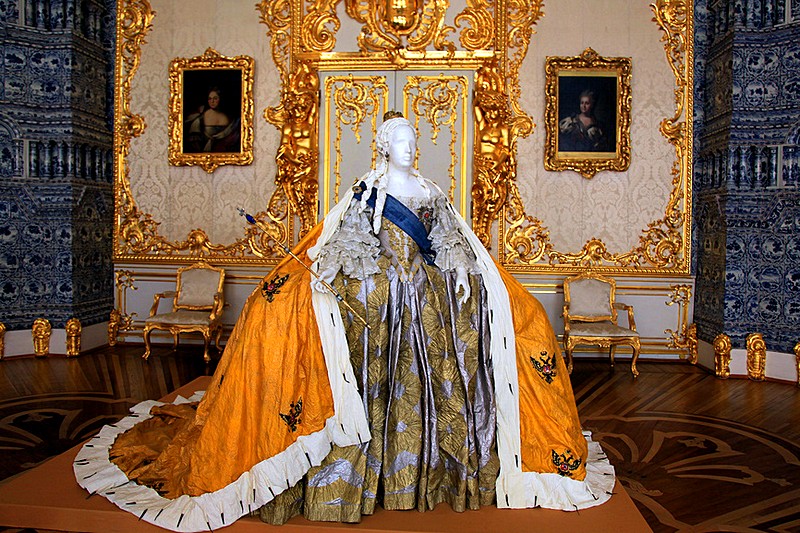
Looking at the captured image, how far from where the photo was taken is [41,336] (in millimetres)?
6508

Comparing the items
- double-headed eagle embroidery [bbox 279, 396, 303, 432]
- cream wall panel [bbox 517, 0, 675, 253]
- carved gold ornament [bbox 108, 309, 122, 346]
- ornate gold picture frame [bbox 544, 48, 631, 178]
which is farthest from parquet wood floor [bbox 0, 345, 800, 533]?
ornate gold picture frame [bbox 544, 48, 631, 178]

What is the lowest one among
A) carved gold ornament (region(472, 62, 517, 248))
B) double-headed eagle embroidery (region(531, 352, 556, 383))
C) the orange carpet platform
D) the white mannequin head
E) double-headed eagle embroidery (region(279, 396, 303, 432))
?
the orange carpet platform

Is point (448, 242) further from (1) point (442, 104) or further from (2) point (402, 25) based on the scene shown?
(2) point (402, 25)

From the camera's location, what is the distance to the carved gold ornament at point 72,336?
6.55 metres

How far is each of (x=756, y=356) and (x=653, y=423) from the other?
2.27 m

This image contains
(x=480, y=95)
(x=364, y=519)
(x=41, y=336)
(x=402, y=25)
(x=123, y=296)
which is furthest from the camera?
(x=123, y=296)

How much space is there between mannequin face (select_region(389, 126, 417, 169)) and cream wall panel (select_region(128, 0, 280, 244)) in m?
4.24

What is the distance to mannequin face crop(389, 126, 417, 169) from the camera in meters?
3.17

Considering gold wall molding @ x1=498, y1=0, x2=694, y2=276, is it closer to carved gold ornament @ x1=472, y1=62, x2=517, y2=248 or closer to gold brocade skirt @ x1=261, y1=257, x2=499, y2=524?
carved gold ornament @ x1=472, y1=62, x2=517, y2=248

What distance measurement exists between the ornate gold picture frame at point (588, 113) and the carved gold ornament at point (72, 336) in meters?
5.45

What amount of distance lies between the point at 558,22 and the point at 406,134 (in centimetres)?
458

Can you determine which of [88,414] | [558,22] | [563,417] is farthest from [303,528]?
[558,22]

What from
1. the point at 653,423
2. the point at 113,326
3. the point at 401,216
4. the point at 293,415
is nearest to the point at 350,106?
the point at 113,326

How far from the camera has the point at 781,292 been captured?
6055mm
